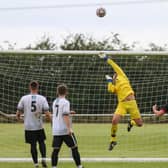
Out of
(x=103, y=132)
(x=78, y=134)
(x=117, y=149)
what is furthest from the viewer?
(x=103, y=132)

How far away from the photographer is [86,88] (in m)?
19.8

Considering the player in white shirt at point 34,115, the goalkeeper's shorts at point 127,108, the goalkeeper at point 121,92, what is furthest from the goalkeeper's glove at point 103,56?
the player in white shirt at point 34,115

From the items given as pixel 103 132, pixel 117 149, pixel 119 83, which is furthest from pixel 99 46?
pixel 119 83

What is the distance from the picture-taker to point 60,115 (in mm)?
14695

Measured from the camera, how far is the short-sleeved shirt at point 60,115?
14.6 meters

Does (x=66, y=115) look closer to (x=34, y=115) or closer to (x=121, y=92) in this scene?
(x=34, y=115)

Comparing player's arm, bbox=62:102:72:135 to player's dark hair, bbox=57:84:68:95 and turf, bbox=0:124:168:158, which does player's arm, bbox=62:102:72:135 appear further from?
turf, bbox=0:124:168:158

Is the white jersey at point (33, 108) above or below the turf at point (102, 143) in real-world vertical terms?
above

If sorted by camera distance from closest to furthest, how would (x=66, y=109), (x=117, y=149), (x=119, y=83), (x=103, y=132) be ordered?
(x=66, y=109) < (x=119, y=83) < (x=117, y=149) < (x=103, y=132)

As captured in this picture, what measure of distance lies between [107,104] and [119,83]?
3.22 metres

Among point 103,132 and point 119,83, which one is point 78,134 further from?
point 119,83

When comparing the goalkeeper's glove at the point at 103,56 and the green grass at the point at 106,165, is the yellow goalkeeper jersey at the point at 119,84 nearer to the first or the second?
the goalkeeper's glove at the point at 103,56

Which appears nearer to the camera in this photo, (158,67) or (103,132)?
(158,67)

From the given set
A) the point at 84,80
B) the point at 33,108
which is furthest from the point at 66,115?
the point at 84,80
